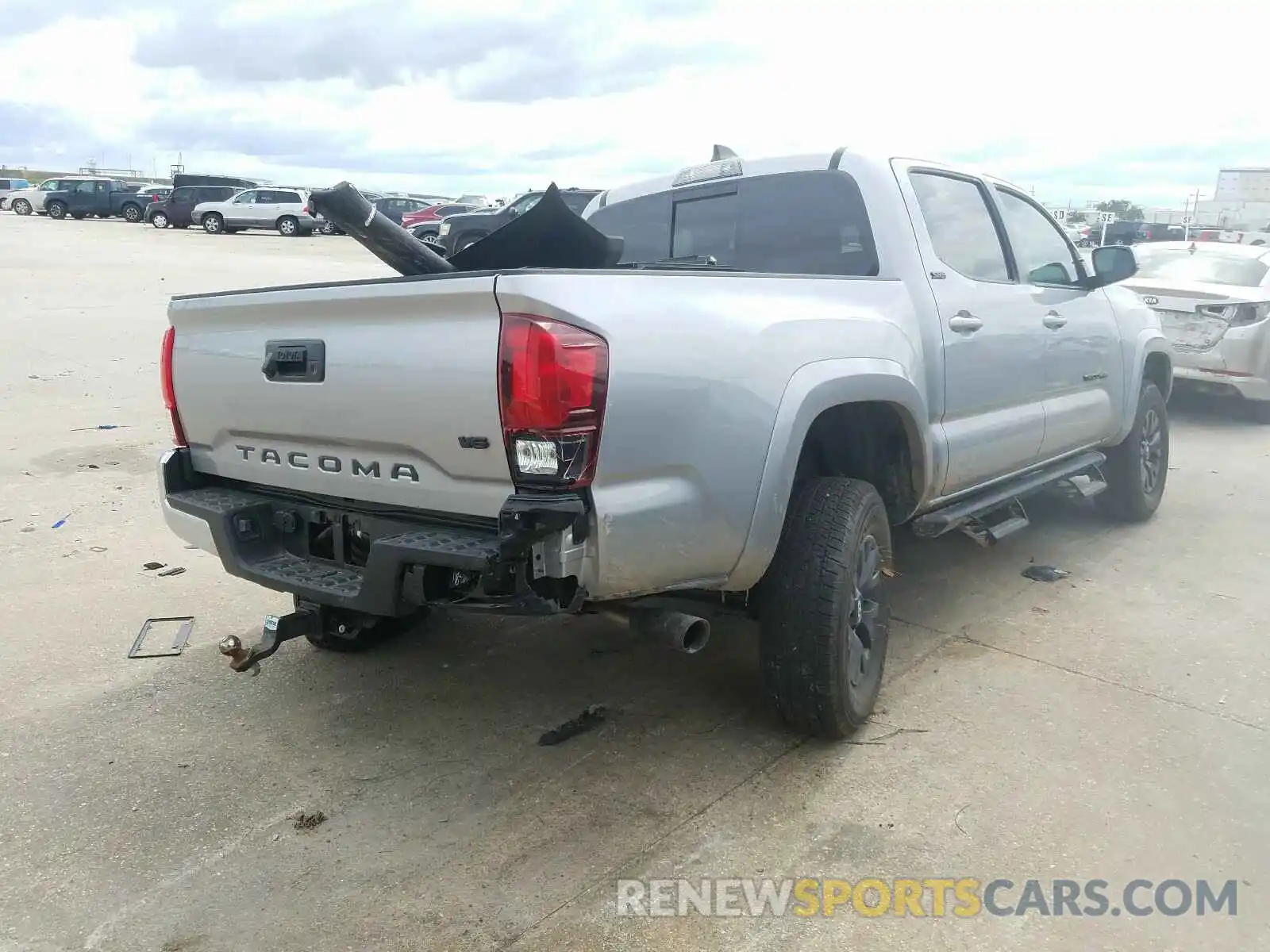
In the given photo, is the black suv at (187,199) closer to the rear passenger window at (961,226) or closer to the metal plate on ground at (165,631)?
the metal plate on ground at (165,631)

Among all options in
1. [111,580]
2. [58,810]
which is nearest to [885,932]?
[58,810]

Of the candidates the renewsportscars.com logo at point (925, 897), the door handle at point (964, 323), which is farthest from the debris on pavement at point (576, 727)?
the door handle at point (964, 323)

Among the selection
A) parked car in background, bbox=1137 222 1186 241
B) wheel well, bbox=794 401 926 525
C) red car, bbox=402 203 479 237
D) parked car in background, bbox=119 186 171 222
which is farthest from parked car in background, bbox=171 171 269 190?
wheel well, bbox=794 401 926 525

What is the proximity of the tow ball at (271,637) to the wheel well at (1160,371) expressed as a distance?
4.86 meters

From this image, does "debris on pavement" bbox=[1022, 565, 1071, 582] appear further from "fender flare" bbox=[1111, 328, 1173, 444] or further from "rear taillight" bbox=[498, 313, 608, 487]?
"rear taillight" bbox=[498, 313, 608, 487]

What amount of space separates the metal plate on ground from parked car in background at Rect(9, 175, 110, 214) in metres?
41.7

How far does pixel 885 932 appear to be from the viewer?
2527 millimetres

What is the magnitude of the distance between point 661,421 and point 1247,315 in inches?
317

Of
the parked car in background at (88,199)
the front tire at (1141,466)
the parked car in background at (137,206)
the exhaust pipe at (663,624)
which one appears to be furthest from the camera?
the parked car in background at (88,199)

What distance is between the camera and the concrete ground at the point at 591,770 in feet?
8.49

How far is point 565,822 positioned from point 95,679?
82.5 inches

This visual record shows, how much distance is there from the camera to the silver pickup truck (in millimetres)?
2602

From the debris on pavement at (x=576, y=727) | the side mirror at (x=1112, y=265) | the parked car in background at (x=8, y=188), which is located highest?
the parked car in background at (x=8, y=188)

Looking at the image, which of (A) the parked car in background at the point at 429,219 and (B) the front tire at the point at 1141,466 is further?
(A) the parked car in background at the point at 429,219
